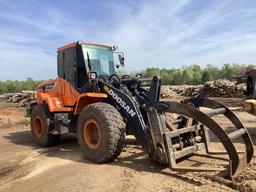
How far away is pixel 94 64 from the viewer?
808 cm

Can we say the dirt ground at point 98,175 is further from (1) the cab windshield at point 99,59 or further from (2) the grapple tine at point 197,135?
(1) the cab windshield at point 99,59

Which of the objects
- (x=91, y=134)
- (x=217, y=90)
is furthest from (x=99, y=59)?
(x=217, y=90)

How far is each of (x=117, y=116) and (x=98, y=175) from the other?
1200 millimetres

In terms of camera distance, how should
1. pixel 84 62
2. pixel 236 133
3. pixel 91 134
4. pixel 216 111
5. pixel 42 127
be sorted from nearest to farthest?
pixel 236 133, pixel 216 111, pixel 91 134, pixel 84 62, pixel 42 127

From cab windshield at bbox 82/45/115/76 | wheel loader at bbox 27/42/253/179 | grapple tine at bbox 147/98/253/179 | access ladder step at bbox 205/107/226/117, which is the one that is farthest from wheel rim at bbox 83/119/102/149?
access ladder step at bbox 205/107/226/117

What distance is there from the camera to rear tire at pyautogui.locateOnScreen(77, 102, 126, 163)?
6.12m

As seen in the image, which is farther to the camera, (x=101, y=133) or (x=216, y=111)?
(x=101, y=133)

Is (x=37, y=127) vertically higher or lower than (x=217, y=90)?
lower

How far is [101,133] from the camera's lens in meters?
6.30

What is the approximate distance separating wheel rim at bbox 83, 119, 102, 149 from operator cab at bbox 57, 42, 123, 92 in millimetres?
1237

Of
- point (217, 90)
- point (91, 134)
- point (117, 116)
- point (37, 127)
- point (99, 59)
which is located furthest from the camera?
→ point (217, 90)

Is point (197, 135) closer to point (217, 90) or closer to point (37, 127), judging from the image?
point (37, 127)

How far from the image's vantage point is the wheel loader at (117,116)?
5.55 m

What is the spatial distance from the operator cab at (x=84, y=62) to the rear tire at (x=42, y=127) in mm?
1055
